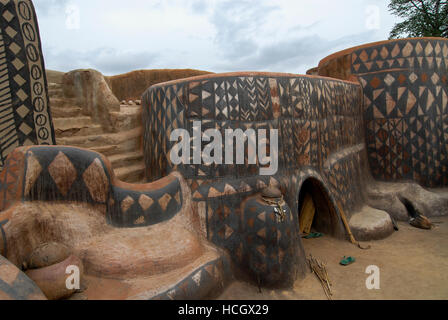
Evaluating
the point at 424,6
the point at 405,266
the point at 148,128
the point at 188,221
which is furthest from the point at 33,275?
the point at 424,6

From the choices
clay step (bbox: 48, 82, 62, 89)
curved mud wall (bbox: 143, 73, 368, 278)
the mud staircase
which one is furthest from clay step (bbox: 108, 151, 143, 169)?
clay step (bbox: 48, 82, 62, 89)

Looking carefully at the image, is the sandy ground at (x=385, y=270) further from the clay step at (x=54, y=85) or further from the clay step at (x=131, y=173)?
the clay step at (x=54, y=85)

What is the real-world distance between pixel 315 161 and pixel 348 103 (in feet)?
6.71

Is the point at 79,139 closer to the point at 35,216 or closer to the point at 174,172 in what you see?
the point at 174,172

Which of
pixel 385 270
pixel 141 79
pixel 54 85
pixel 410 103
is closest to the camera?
pixel 385 270

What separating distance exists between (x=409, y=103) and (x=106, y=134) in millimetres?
6613

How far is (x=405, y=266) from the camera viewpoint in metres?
4.25

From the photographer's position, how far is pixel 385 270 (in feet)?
13.6

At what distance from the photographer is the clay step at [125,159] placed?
196 inches

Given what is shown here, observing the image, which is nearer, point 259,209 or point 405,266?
point 259,209

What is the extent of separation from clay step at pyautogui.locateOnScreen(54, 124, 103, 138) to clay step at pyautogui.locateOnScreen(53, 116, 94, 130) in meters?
0.05

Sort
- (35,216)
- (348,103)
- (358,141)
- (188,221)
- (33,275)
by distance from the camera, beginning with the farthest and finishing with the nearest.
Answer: (358,141) → (348,103) → (188,221) → (35,216) → (33,275)

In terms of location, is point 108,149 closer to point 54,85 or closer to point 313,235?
point 54,85

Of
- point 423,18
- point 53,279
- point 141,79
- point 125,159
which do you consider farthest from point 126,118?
point 423,18
